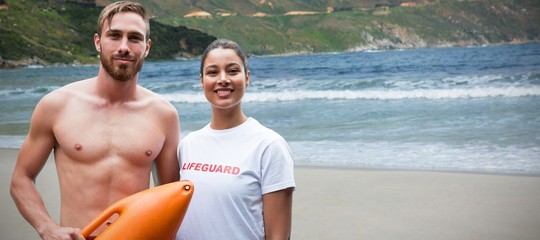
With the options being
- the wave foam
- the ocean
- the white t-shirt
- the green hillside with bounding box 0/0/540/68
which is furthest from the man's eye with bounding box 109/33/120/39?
the green hillside with bounding box 0/0/540/68

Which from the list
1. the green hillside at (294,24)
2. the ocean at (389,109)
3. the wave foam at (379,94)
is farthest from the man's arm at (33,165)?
the green hillside at (294,24)

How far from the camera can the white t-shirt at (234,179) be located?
176 cm

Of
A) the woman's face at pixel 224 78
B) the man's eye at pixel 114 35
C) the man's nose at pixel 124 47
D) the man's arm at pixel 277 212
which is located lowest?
the man's arm at pixel 277 212

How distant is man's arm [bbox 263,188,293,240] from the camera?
69.2 inches

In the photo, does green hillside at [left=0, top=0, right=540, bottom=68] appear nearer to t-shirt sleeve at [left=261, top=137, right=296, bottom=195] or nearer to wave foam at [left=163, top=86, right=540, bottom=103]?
wave foam at [left=163, top=86, right=540, bottom=103]

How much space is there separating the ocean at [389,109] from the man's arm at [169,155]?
4461 mm

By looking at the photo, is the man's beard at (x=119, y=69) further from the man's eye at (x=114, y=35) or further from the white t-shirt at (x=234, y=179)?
the white t-shirt at (x=234, y=179)

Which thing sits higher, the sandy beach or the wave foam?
the wave foam

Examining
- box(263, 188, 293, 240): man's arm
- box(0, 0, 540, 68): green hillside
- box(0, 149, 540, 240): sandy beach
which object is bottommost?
box(0, 149, 540, 240): sandy beach

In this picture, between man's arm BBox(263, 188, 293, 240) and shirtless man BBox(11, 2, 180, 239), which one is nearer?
man's arm BBox(263, 188, 293, 240)

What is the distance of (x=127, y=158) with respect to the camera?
78.7 inches

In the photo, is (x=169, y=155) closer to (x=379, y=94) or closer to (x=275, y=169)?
(x=275, y=169)

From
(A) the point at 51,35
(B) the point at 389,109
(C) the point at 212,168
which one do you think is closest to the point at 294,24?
(A) the point at 51,35

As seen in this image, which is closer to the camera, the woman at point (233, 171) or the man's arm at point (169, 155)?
the woman at point (233, 171)
